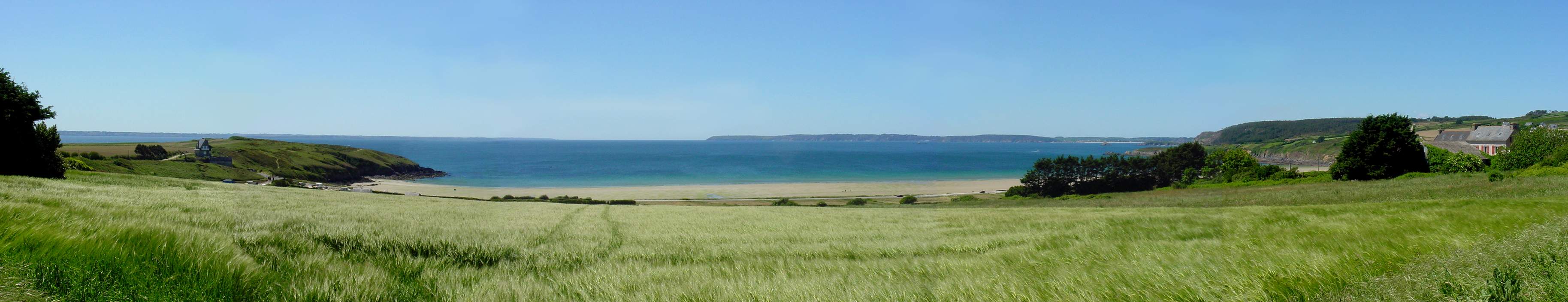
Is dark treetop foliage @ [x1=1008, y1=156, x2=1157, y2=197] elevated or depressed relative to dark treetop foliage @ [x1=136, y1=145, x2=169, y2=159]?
depressed

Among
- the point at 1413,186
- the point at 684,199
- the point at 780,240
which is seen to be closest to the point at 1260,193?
the point at 1413,186

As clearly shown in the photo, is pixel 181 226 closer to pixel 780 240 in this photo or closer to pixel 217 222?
pixel 217 222

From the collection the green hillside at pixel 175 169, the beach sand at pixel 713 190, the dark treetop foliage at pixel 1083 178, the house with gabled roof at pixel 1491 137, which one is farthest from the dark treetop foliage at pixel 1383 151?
the green hillside at pixel 175 169

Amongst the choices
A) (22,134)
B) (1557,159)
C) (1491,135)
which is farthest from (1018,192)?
(22,134)

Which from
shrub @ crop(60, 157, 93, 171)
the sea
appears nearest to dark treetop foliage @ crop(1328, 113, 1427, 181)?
the sea

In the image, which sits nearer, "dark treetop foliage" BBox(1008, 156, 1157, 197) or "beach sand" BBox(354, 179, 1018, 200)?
"dark treetop foliage" BBox(1008, 156, 1157, 197)

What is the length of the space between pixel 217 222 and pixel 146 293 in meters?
4.34

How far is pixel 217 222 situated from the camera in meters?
6.52

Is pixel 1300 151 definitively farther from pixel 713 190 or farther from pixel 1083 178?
pixel 713 190

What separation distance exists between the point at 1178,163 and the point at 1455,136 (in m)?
42.8

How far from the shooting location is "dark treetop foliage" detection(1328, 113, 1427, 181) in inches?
1596

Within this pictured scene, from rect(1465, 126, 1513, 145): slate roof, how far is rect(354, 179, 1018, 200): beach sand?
5265 cm

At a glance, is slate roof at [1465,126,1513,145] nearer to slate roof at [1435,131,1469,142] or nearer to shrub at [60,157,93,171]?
slate roof at [1435,131,1469,142]

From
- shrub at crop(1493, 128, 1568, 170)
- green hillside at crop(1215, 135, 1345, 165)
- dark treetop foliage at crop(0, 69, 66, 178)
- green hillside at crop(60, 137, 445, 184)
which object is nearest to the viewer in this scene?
dark treetop foliage at crop(0, 69, 66, 178)
